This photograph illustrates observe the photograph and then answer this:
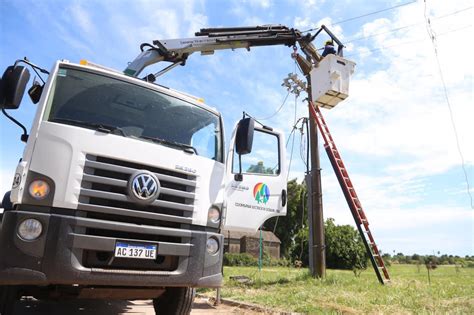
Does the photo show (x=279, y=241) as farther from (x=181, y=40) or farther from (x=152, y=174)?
(x=152, y=174)

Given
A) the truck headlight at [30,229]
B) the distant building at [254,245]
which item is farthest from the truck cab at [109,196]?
the distant building at [254,245]

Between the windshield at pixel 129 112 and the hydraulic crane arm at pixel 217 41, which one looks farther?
the hydraulic crane arm at pixel 217 41

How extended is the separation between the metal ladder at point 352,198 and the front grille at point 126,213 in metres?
5.58

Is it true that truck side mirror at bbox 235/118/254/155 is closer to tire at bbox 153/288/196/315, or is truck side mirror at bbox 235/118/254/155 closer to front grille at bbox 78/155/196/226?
front grille at bbox 78/155/196/226

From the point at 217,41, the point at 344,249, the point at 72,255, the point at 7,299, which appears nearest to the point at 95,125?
the point at 72,255

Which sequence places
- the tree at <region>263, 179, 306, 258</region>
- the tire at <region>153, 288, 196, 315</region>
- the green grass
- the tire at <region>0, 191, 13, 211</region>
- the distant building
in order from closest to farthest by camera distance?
the tire at <region>0, 191, 13, 211</region> < the tire at <region>153, 288, 196, 315</region> < the green grass < the distant building < the tree at <region>263, 179, 306, 258</region>

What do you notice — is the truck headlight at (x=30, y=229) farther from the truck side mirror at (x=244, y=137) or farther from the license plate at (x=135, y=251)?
the truck side mirror at (x=244, y=137)

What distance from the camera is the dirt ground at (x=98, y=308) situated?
18.4ft

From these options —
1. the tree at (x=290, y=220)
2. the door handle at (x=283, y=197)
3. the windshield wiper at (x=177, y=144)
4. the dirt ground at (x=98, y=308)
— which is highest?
the tree at (x=290, y=220)

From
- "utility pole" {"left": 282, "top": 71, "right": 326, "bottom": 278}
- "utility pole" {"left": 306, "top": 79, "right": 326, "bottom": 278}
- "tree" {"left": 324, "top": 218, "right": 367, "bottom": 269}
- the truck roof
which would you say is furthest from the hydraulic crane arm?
"tree" {"left": 324, "top": 218, "right": 367, "bottom": 269}

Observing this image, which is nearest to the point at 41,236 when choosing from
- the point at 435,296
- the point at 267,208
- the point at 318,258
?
the point at 267,208

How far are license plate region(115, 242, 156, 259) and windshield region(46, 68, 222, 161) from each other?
1.17 metres

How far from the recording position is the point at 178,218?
4023mm

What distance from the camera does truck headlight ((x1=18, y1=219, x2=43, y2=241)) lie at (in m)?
3.30
